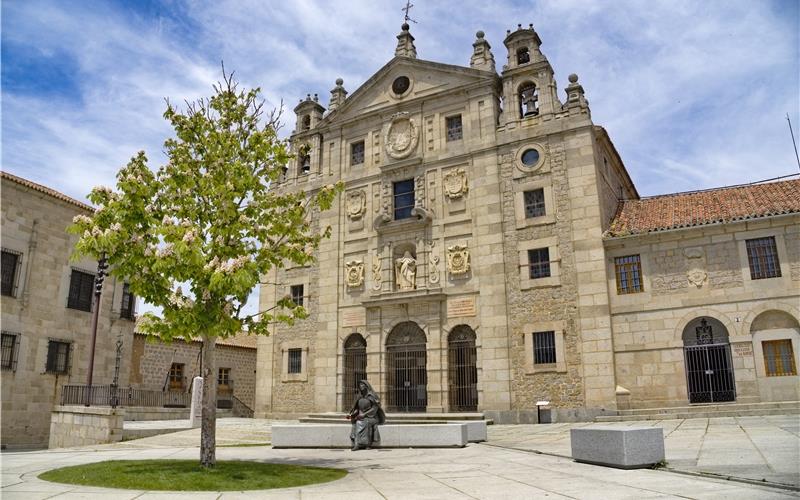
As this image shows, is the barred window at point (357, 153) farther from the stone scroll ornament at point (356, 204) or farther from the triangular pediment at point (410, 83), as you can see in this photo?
the stone scroll ornament at point (356, 204)

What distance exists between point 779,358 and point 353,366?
53.4 feet

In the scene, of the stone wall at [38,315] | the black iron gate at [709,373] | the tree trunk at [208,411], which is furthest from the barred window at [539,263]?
the stone wall at [38,315]

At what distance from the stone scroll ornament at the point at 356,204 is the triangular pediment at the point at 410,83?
13.4 ft

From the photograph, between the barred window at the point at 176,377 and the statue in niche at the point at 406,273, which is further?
the barred window at the point at 176,377

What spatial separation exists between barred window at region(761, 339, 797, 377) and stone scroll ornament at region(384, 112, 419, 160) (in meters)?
15.9

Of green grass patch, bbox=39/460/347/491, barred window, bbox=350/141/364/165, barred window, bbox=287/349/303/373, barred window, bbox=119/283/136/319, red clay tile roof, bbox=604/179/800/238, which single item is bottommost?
green grass patch, bbox=39/460/347/491

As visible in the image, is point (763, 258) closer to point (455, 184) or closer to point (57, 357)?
point (455, 184)

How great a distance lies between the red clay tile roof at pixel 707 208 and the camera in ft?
67.8

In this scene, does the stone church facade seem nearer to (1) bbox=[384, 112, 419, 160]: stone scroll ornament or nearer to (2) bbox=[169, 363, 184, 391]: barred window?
(1) bbox=[384, 112, 419, 160]: stone scroll ornament

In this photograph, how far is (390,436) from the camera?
15.1 m

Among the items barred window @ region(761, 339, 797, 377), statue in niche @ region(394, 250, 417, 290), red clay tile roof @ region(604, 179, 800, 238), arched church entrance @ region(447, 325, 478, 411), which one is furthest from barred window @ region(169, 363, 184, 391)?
barred window @ region(761, 339, 797, 377)

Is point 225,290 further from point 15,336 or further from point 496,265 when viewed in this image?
point 15,336

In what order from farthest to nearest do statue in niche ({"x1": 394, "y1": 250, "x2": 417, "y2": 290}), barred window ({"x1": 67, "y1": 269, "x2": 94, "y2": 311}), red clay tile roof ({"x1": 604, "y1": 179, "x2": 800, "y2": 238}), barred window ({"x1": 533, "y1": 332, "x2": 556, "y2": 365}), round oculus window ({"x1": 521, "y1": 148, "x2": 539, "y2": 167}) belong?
barred window ({"x1": 67, "y1": 269, "x2": 94, "y2": 311})
statue in niche ({"x1": 394, "y1": 250, "x2": 417, "y2": 290})
round oculus window ({"x1": 521, "y1": 148, "x2": 539, "y2": 167})
barred window ({"x1": 533, "y1": 332, "x2": 556, "y2": 365})
red clay tile roof ({"x1": 604, "y1": 179, "x2": 800, "y2": 238})

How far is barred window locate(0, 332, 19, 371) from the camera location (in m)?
23.0
